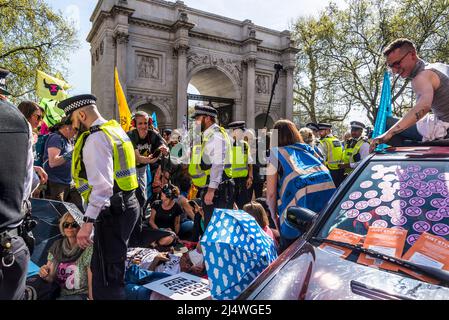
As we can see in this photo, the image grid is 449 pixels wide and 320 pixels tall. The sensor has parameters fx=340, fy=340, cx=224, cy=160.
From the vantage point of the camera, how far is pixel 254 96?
2464 cm

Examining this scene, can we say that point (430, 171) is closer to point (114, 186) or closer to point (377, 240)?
point (377, 240)

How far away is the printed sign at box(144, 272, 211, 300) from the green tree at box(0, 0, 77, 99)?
2107 centimetres

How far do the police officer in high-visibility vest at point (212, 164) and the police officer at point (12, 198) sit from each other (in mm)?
2871

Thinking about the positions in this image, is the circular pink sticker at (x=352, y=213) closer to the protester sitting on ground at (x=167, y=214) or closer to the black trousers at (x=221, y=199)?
the black trousers at (x=221, y=199)

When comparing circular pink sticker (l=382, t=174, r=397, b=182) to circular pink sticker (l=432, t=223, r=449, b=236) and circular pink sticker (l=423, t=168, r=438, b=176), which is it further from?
circular pink sticker (l=432, t=223, r=449, b=236)

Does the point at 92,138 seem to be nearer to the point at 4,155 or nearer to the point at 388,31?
the point at 4,155

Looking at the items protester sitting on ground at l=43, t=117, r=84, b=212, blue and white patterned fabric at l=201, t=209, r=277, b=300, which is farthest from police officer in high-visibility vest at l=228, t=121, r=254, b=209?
blue and white patterned fabric at l=201, t=209, r=277, b=300

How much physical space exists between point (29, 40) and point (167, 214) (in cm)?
1999

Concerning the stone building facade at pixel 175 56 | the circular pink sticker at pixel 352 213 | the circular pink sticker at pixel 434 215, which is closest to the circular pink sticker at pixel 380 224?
the circular pink sticker at pixel 352 213

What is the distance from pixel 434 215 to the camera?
1930mm

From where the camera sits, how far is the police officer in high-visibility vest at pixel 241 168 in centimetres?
661

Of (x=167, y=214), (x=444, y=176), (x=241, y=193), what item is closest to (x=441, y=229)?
(x=444, y=176)
